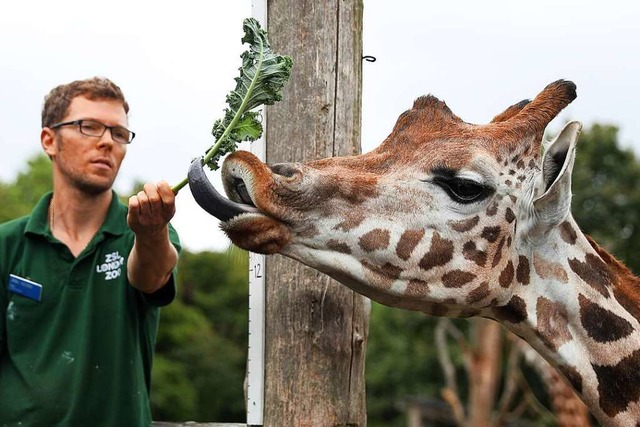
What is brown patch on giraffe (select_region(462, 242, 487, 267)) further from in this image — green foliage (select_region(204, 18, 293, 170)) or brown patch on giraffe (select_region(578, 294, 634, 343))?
green foliage (select_region(204, 18, 293, 170))

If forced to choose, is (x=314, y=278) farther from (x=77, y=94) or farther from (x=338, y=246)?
(x=77, y=94)

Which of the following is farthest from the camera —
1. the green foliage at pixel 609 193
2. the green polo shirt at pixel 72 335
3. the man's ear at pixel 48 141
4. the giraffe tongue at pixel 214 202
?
the green foliage at pixel 609 193

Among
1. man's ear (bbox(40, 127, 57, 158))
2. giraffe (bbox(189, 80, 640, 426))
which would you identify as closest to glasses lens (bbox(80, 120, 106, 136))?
man's ear (bbox(40, 127, 57, 158))

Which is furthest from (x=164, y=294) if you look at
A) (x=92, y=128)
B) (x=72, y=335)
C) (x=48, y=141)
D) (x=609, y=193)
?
(x=609, y=193)

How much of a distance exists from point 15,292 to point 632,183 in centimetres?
2321

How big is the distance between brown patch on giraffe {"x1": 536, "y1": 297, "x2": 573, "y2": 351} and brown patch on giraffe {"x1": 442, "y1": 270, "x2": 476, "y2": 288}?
0.94 feet

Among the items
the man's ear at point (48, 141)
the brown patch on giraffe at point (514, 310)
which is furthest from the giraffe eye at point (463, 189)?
the man's ear at point (48, 141)

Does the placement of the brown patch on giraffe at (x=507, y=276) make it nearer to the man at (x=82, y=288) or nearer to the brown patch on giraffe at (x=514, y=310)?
the brown patch on giraffe at (x=514, y=310)

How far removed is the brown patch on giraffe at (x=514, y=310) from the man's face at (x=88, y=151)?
6.21 feet

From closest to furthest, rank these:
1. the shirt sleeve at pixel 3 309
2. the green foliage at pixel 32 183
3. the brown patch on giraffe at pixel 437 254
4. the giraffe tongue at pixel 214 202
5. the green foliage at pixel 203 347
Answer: the giraffe tongue at pixel 214 202, the brown patch on giraffe at pixel 437 254, the shirt sleeve at pixel 3 309, the green foliage at pixel 203 347, the green foliage at pixel 32 183

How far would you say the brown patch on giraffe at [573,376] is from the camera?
350 cm

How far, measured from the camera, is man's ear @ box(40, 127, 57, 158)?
179 inches

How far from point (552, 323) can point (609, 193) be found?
2176 centimetres

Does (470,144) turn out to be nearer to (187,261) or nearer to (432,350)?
(432,350)
